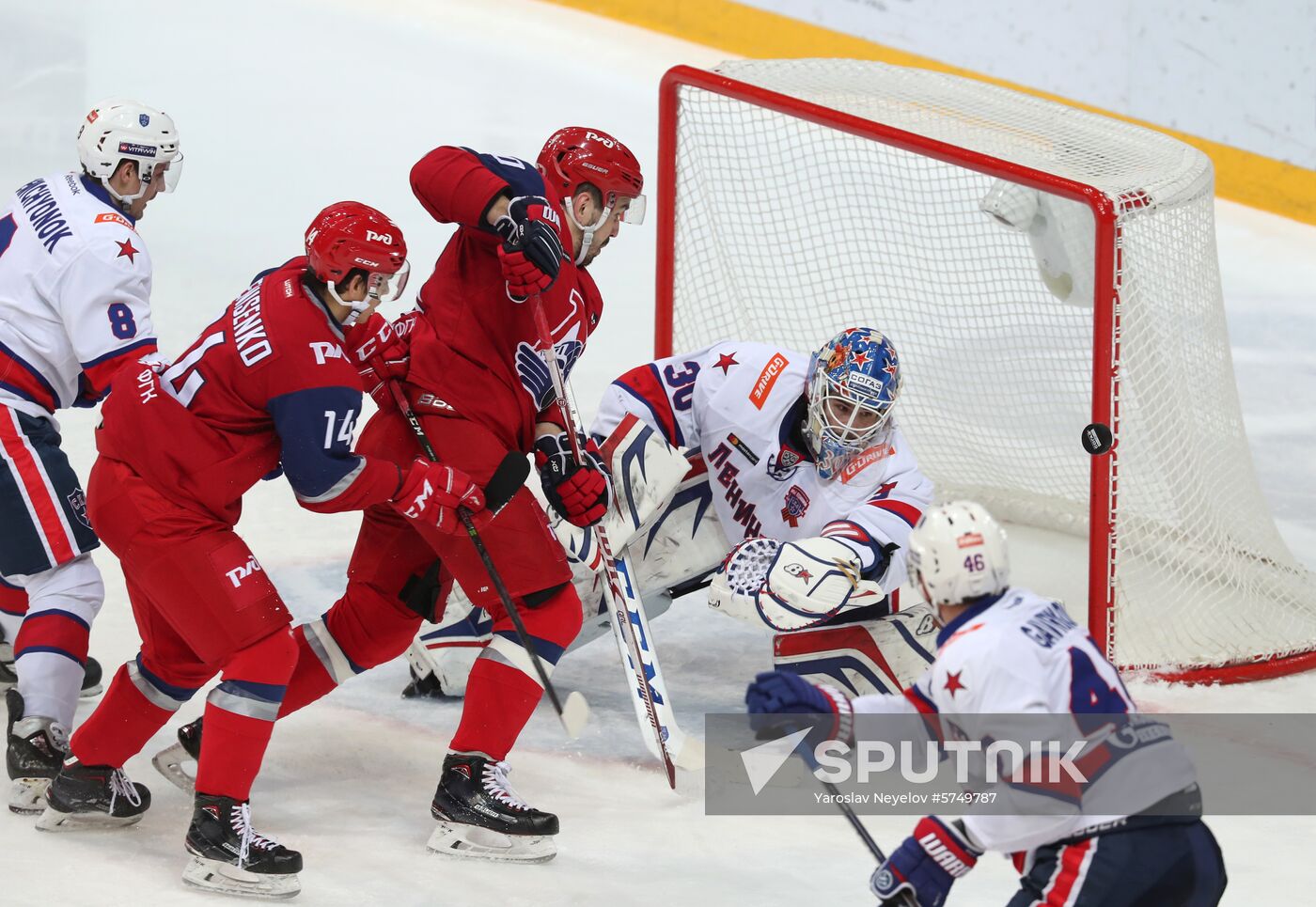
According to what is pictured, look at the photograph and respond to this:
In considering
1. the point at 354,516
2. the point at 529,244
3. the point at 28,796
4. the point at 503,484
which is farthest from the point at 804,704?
the point at 354,516

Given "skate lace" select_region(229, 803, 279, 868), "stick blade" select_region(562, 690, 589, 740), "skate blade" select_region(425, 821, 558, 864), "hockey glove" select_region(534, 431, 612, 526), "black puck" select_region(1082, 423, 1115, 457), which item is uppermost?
"black puck" select_region(1082, 423, 1115, 457)

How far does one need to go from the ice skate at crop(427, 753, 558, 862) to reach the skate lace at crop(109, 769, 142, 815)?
515 millimetres

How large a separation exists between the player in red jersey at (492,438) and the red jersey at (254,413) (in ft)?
1.11

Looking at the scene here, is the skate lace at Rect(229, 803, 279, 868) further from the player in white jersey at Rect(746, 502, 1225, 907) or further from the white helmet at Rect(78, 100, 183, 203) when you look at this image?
the white helmet at Rect(78, 100, 183, 203)

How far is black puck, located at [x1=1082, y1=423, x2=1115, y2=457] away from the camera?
366 centimetres

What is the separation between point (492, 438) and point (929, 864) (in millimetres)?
1309

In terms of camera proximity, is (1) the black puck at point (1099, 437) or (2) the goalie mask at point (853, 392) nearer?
(2) the goalie mask at point (853, 392)

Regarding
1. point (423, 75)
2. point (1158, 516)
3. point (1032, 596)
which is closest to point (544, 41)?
point (423, 75)

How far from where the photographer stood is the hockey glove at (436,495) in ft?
9.75

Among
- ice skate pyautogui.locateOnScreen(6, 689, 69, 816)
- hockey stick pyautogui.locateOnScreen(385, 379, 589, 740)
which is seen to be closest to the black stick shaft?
hockey stick pyautogui.locateOnScreen(385, 379, 589, 740)

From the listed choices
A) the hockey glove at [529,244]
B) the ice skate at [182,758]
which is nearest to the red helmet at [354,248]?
the hockey glove at [529,244]

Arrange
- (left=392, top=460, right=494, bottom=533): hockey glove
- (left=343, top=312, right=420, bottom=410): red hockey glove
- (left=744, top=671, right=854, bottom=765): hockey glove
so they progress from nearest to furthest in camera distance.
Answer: (left=744, top=671, right=854, bottom=765): hockey glove
(left=392, top=460, right=494, bottom=533): hockey glove
(left=343, top=312, right=420, bottom=410): red hockey glove

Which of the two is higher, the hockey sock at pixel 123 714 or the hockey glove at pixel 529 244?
the hockey glove at pixel 529 244

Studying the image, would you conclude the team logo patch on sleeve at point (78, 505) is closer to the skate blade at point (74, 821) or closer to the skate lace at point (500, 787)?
the skate blade at point (74, 821)
